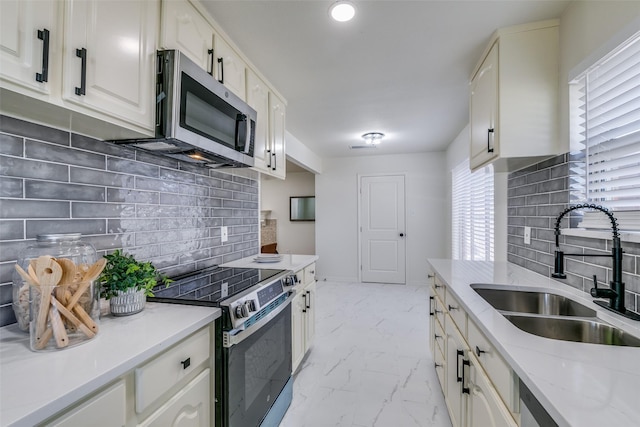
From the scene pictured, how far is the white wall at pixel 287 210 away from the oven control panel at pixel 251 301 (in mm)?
5114

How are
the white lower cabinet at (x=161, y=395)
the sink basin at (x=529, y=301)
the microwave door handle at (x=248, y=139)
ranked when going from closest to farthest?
the white lower cabinet at (x=161, y=395), the sink basin at (x=529, y=301), the microwave door handle at (x=248, y=139)

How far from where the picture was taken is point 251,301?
1334 mm

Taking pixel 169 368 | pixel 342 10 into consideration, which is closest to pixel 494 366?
pixel 169 368

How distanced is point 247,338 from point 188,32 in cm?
147

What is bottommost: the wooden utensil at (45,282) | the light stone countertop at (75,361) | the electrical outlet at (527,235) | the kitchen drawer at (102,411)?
the kitchen drawer at (102,411)

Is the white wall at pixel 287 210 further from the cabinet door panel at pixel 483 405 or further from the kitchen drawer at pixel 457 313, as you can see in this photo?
the cabinet door panel at pixel 483 405

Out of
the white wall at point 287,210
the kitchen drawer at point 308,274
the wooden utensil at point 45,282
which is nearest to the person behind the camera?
the wooden utensil at point 45,282

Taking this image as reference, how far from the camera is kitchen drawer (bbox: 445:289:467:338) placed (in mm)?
1299

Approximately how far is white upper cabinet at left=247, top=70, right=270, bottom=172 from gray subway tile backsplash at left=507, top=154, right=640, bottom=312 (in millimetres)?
1869

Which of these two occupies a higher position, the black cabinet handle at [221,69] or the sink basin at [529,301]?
the black cabinet handle at [221,69]

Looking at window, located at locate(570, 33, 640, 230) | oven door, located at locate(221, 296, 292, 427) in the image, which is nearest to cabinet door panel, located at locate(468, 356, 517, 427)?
window, located at locate(570, 33, 640, 230)

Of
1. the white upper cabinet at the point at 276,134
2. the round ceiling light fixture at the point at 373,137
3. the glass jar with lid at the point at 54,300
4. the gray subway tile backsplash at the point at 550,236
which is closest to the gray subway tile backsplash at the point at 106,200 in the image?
the glass jar with lid at the point at 54,300

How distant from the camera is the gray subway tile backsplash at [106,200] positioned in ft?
3.18

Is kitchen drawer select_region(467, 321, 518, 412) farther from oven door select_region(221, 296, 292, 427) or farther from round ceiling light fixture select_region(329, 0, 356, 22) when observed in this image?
round ceiling light fixture select_region(329, 0, 356, 22)
